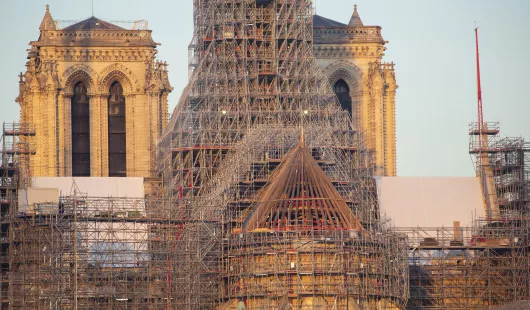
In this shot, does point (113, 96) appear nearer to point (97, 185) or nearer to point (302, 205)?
point (97, 185)

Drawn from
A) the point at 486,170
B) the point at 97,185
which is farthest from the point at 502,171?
the point at 97,185

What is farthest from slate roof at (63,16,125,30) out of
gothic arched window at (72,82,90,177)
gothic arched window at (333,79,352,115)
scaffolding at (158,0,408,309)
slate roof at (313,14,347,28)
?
gothic arched window at (333,79,352,115)

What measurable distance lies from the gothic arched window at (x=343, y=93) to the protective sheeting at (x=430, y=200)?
518 inches

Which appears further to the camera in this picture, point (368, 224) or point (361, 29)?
point (361, 29)

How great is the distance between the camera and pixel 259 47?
147625mm

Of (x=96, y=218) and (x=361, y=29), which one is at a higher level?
(x=361, y=29)

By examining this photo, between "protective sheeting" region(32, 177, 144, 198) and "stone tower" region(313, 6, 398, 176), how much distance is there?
A: 66.9 feet

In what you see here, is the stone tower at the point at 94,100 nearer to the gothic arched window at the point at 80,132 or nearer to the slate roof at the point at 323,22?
the gothic arched window at the point at 80,132

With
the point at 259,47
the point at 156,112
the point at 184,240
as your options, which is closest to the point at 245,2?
the point at 259,47

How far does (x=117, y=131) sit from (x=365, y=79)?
19.2m

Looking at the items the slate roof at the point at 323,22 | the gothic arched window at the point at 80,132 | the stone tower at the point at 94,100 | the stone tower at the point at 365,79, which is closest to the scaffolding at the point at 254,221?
the stone tower at the point at 94,100

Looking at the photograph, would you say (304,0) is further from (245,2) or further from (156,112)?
(156,112)

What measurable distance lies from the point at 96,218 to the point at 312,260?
536 inches

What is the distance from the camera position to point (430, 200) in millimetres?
147875
